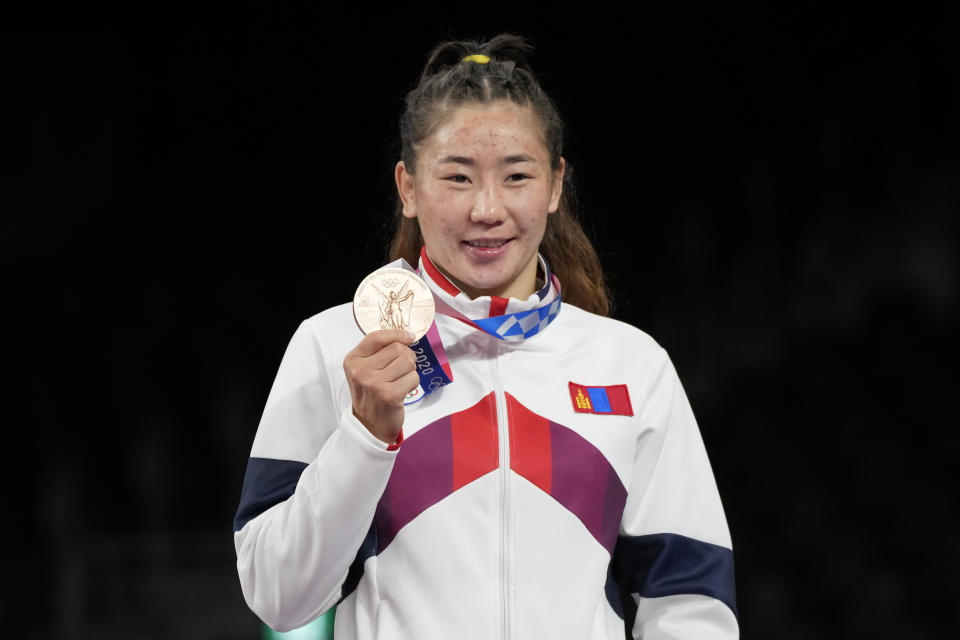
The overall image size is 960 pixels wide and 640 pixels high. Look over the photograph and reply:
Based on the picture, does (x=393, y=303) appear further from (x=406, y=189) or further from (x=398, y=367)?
(x=406, y=189)

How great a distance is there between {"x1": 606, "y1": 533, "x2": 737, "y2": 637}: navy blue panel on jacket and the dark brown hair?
1.65 ft

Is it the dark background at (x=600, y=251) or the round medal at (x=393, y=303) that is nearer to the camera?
the round medal at (x=393, y=303)

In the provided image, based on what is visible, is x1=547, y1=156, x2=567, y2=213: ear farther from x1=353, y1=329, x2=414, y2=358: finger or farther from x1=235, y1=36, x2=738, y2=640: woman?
x1=353, y1=329, x2=414, y2=358: finger

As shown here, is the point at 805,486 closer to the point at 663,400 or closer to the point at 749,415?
the point at 749,415

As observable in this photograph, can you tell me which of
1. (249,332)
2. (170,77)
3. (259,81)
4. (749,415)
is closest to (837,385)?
(749,415)

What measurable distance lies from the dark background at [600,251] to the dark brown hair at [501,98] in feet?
8.38

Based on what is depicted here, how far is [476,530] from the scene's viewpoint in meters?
1.51

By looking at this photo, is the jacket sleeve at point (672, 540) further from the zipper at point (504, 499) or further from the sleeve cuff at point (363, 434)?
the sleeve cuff at point (363, 434)

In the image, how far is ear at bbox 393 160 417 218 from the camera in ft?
5.63

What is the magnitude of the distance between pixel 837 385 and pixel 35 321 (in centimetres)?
360

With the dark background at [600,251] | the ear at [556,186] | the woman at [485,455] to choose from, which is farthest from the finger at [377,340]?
the dark background at [600,251]

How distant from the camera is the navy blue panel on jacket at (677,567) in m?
1.61

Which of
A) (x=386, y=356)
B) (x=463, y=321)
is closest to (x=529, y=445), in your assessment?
(x=463, y=321)

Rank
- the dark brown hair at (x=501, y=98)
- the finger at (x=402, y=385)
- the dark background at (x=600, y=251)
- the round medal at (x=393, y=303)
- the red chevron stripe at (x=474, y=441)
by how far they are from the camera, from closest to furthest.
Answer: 1. the finger at (x=402, y=385)
2. the round medal at (x=393, y=303)
3. the red chevron stripe at (x=474, y=441)
4. the dark brown hair at (x=501, y=98)
5. the dark background at (x=600, y=251)
